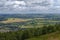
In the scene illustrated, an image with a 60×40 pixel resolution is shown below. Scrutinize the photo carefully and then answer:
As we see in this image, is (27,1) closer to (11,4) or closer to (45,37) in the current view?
(11,4)

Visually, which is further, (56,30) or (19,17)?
(56,30)

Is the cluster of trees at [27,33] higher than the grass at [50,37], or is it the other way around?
the cluster of trees at [27,33]

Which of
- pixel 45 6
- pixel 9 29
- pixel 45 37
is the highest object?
pixel 45 6

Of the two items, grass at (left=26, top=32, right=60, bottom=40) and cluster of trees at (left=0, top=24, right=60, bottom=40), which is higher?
cluster of trees at (left=0, top=24, right=60, bottom=40)

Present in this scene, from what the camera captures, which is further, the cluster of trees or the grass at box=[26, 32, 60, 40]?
the grass at box=[26, 32, 60, 40]

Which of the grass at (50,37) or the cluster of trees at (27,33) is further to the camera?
the grass at (50,37)

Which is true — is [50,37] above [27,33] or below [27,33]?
below

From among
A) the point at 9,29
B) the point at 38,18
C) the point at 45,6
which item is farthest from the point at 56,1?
the point at 9,29

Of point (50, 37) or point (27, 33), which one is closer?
point (27, 33)
